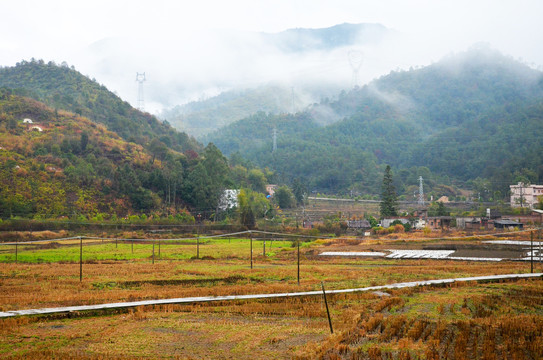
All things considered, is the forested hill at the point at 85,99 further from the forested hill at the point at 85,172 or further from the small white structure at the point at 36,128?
the small white structure at the point at 36,128

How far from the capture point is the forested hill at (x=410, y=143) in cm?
11538

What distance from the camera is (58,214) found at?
2116 inches

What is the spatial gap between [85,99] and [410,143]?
336 feet

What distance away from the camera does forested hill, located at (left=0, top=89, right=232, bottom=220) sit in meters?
55.0

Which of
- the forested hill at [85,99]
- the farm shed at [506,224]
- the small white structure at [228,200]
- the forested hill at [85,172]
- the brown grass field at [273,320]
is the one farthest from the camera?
the forested hill at [85,99]

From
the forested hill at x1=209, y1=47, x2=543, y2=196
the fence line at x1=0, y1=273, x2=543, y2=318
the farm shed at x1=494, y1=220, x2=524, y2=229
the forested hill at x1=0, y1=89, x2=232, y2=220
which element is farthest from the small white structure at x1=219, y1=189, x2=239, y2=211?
the fence line at x1=0, y1=273, x2=543, y2=318

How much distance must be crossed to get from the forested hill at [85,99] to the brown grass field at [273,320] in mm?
76616

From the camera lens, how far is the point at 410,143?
158125 millimetres

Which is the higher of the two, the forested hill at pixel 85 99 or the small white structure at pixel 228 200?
the forested hill at pixel 85 99

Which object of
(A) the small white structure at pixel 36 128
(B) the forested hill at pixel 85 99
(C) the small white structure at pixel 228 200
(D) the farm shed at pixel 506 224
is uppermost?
(B) the forested hill at pixel 85 99

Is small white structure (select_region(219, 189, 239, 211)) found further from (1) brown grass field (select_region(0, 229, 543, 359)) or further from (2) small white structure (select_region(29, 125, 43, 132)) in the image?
(1) brown grass field (select_region(0, 229, 543, 359))

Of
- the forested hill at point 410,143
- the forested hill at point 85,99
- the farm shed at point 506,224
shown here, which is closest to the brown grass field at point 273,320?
the farm shed at point 506,224

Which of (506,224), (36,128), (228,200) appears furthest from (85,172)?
(506,224)

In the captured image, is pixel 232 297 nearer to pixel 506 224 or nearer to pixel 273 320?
Result: pixel 273 320
